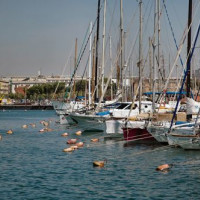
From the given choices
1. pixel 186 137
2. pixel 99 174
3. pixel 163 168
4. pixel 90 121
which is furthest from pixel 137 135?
pixel 99 174

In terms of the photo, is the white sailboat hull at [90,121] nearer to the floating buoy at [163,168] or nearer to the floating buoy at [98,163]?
the floating buoy at [98,163]

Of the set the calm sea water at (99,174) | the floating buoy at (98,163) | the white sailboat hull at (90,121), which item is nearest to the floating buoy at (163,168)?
the calm sea water at (99,174)

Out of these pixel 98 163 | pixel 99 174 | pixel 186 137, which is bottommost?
pixel 99 174

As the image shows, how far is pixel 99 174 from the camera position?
89.9 feet

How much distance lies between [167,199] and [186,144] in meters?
12.2

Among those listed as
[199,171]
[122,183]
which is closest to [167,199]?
[122,183]

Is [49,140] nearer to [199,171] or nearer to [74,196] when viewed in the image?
[199,171]

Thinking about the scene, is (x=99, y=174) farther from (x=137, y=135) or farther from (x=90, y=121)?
(x=90, y=121)

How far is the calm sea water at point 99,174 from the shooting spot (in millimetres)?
22906

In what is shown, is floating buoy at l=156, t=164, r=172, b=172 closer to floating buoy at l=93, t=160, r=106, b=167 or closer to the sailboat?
floating buoy at l=93, t=160, r=106, b=167

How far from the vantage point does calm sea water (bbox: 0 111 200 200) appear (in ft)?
75.2

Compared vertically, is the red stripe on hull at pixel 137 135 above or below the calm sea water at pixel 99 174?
above

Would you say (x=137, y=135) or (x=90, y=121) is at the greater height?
(x=90, y=121)

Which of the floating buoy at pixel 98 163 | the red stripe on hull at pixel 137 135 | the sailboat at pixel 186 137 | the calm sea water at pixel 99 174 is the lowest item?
the calm sea water at pixel 99 174
